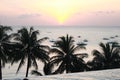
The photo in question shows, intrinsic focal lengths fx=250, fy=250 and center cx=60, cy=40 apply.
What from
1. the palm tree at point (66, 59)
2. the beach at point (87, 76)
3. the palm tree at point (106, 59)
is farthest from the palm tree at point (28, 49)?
the beach at point (87, 76)

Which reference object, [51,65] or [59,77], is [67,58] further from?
[59,77]

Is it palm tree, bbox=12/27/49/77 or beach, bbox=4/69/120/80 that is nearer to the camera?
beach, bbox=4/69/120/80

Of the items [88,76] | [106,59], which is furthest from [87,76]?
[106,59]

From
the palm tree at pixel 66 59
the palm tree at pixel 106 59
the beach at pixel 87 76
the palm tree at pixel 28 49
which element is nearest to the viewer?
the beach at pixel 87 76

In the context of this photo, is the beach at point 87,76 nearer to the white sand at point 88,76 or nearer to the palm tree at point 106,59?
the white sand at point 88,76

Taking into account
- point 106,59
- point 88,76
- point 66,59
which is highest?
point 88,76

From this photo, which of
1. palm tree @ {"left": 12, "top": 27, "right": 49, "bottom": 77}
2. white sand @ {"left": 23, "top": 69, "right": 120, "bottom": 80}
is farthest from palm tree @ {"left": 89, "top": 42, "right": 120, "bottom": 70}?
white sand @ {"left": 23, "top": 69, "right": 120, "bottom": 80}

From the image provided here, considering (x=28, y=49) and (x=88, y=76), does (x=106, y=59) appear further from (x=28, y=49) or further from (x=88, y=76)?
(x=88, y=76)

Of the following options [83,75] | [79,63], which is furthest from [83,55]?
[83,75]

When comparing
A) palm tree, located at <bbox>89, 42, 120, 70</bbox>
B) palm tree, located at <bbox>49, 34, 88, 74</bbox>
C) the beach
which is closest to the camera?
the beach

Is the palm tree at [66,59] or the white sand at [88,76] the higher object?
the white sand at [88,76]

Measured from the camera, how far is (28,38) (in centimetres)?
3325

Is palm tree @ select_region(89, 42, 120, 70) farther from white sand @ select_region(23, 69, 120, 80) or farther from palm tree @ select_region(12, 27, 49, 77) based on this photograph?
white sand @ select_region(23, 69, 120, 80)

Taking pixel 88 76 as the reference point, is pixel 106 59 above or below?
below
